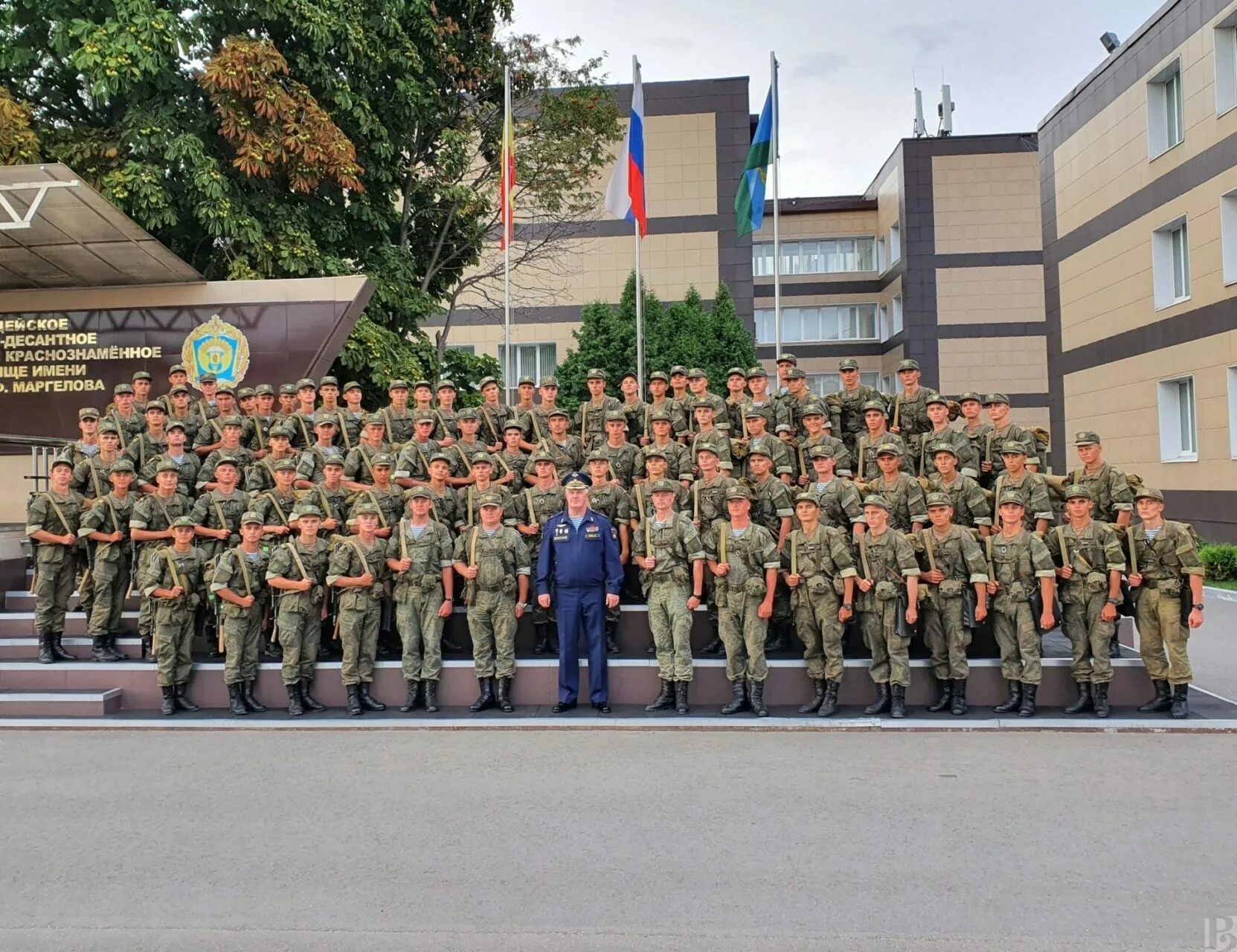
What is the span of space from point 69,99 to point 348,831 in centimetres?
1575

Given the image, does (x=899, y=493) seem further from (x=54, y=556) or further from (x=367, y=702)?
(x=54, y=556)

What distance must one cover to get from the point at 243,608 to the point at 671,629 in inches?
139

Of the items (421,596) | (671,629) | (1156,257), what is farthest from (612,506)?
(1156,257)

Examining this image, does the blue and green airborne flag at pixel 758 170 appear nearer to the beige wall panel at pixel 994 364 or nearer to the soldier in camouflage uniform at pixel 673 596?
the soldier in camouflage uniform at pixel 673 596

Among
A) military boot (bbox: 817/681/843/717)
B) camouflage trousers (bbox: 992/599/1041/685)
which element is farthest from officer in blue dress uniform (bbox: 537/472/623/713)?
camouflage trousers (bbox: 992/599/1041/685)

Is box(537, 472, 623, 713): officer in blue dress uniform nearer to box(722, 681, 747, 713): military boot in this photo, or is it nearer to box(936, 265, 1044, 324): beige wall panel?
box(722, 681, 747, 713): military boot

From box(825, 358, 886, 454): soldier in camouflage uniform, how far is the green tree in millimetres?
8258

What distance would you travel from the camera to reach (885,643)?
24.5 feet

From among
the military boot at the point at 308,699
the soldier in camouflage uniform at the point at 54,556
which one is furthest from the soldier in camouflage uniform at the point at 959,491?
the soldier in camouflage uniform at the point at 54,556

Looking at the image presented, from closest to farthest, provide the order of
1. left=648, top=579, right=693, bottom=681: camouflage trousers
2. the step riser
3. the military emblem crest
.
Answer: left=648, top=579, right=693, bottom=681: camouflage trousers, the step riser, the military emblem crest

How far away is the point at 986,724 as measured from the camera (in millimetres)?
7105

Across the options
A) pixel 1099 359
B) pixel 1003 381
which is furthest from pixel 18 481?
pixel 1003 381

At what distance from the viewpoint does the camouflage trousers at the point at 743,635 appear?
7.49 meters

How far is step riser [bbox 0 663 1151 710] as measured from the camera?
7.67m
